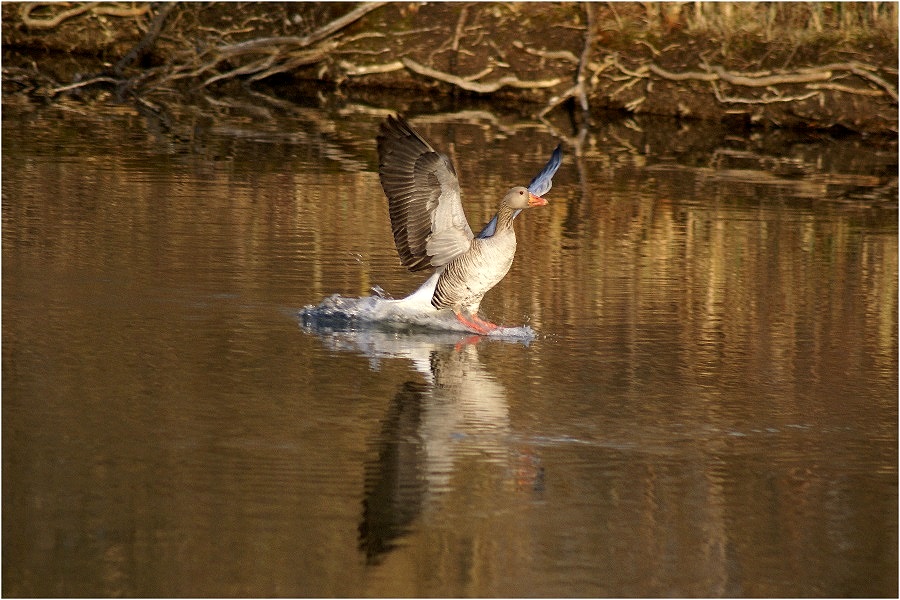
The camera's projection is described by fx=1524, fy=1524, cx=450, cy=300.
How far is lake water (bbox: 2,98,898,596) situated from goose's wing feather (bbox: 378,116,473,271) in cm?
56

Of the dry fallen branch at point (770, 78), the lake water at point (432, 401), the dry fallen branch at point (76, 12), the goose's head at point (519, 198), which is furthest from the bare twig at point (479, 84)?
the goose's head at point (519, 198)

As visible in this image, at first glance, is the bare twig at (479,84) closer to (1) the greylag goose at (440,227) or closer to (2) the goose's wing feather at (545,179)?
(2) the goose's wing feather at (545,179)

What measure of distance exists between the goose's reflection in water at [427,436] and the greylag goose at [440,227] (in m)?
0.36

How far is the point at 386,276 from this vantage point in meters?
10.5

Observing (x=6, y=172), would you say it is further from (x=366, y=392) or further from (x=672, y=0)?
(x=672, y=0)

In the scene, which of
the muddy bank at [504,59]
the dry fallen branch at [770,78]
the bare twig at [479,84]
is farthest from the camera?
the bare twig at [479,84]

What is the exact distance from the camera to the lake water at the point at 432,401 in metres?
5.59

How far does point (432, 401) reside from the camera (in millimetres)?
7590

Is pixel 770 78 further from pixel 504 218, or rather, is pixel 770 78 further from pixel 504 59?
pixel 504 218

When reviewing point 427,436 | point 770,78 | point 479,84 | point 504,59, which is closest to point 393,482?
point 427,436

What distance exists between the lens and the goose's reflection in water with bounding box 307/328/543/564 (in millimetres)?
6020

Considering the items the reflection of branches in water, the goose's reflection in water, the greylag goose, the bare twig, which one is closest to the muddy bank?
the bare twig

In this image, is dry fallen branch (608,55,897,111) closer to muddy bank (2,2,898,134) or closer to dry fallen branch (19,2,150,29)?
muddy bank (2,2,898,134)

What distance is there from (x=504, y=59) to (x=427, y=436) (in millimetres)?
16082
